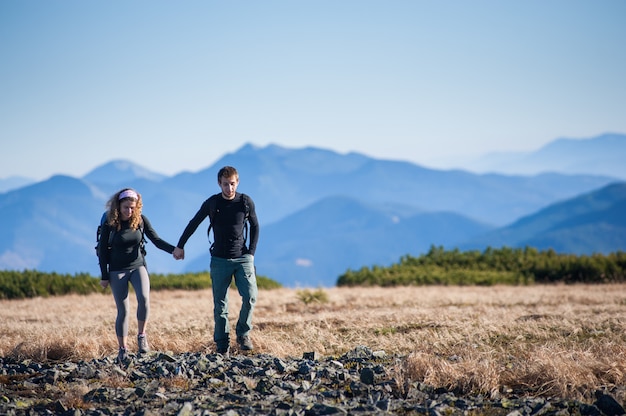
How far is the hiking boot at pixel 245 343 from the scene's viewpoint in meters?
8.78

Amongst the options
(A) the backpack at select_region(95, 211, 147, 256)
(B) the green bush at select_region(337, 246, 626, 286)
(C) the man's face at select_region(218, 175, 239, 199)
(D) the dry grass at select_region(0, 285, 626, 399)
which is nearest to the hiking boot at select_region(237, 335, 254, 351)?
(D) the dry grass at select_region(0, 285, 626, 399)

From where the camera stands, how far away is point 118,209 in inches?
337

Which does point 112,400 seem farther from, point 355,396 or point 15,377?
point 355,396

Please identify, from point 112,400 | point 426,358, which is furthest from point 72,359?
point 426,358

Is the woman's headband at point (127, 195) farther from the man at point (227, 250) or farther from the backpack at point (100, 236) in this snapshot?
the man at point (227, 250)

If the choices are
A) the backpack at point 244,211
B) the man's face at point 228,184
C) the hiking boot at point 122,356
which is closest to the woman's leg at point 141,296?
the hiking boot at point 122,356

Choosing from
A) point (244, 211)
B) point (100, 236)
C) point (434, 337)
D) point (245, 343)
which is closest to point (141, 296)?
point (100, 236)

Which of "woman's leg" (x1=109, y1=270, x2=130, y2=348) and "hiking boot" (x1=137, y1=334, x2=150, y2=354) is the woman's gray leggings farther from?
"hiking boot" (x1=137, y1=334, x2=150, y2=354)

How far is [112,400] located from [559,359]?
498cm

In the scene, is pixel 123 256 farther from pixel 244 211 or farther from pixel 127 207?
pixel 244 211

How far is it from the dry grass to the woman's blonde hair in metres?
1.96

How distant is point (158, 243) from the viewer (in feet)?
30.0

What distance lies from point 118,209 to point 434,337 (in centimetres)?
534

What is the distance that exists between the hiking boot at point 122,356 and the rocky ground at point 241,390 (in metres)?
0.12
